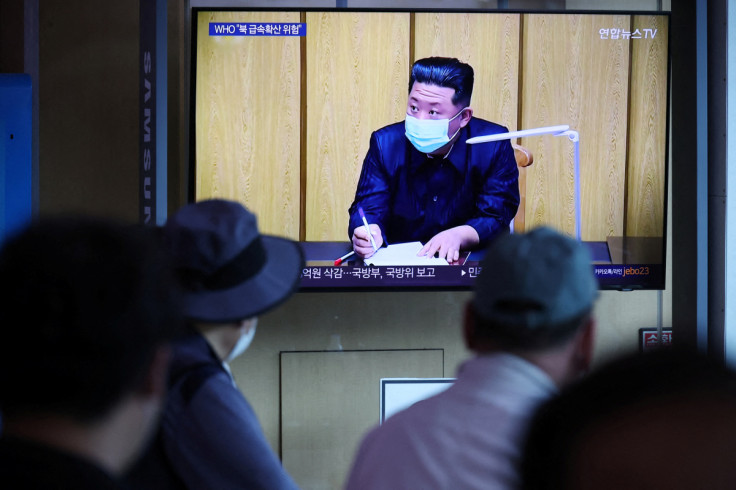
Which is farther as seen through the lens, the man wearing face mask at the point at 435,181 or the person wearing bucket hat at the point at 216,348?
the man wearing face mask at the point at 435,181

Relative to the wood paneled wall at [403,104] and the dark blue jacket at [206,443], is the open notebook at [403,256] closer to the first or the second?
the wood paneled wall at [403,104]

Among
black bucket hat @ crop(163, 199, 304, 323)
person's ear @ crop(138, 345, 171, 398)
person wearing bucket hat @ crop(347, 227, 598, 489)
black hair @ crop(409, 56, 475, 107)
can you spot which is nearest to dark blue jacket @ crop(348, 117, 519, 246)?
black hair @ crop(409, 56, 475, 107)

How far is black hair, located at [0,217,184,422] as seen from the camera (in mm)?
869

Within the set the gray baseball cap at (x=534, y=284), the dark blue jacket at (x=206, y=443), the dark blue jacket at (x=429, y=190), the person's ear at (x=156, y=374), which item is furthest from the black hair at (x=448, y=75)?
the person's ear at (x=156, y=374)

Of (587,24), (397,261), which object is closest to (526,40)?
(587,24)

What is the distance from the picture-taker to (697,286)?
11.6 ft

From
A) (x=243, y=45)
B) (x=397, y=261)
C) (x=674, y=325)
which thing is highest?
(x=243, y=45)

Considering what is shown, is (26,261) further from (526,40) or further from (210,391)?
(526,40)

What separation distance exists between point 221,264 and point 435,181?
6.65 feet

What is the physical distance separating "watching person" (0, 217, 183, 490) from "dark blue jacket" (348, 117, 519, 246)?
2.73 m

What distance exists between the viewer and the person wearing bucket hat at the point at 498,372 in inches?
52.3

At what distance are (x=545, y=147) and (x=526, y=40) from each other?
1.58 feet

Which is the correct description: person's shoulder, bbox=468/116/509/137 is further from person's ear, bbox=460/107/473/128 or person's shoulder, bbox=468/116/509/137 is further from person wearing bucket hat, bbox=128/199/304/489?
person wearing bucket hat, bbox=128/199/304/489

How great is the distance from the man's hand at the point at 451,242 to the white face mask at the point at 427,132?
0.38 m
